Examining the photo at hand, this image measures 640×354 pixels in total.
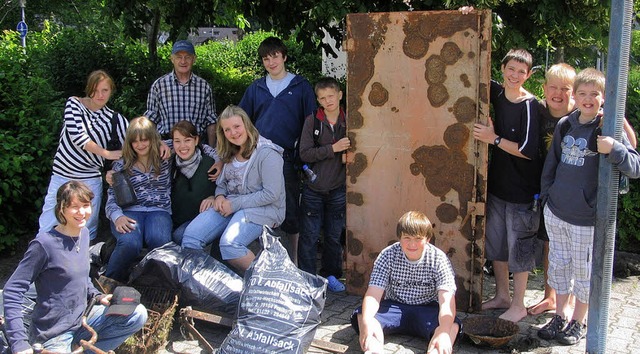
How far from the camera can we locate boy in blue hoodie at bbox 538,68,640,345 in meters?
4.12

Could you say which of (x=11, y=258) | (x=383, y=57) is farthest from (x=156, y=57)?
(x=383, y=57)

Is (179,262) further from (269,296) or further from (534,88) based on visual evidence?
(534,88)

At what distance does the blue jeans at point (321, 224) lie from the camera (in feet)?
17.5

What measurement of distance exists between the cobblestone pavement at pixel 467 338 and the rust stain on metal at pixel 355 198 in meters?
0.74

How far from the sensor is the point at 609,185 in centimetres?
366

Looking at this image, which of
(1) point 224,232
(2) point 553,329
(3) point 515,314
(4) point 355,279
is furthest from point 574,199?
(1) point 224,232

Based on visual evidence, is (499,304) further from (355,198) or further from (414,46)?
(414,46)

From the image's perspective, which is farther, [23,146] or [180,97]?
[23,146]

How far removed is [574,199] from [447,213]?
3.06 ft

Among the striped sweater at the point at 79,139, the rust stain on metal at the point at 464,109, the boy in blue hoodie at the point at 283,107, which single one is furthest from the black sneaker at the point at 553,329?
the striped sweater at the point at 79,139

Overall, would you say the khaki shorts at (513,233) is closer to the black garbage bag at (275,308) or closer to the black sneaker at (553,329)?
the black sneaker at (553,329)

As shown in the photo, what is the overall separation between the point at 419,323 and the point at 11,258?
12.8ft

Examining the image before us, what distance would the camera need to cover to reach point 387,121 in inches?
195

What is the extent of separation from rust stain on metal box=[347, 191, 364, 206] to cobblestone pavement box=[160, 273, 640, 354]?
74 cm
